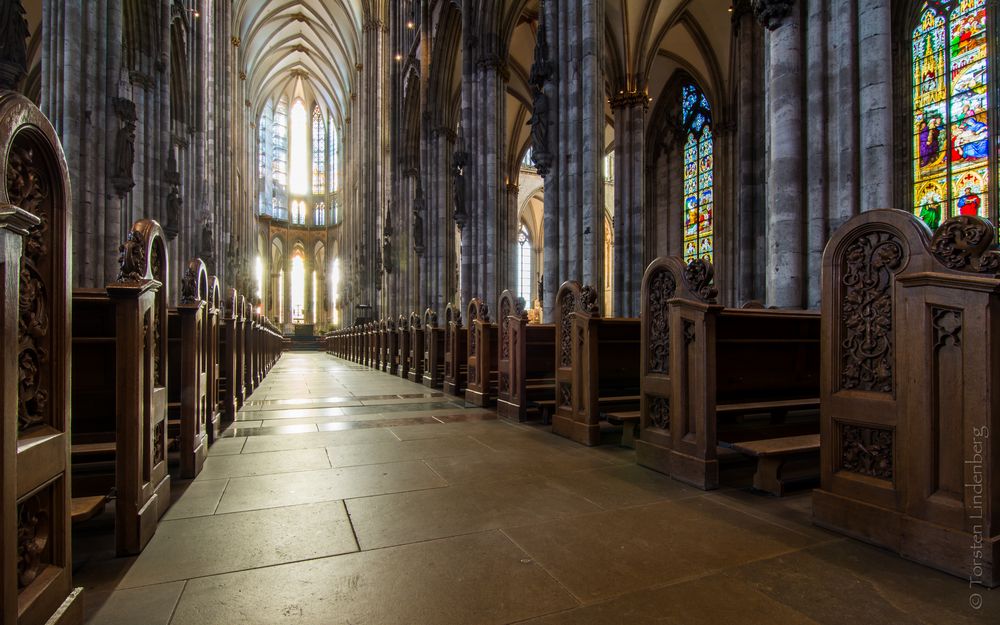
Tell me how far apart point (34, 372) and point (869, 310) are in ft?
11.8

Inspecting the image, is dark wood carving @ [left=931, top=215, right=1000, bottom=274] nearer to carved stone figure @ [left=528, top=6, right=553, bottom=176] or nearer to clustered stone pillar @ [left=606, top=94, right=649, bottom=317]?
carved stone figure @ [left=528, top=6, right=553, bottom=176]

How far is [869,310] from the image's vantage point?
9.26 feet

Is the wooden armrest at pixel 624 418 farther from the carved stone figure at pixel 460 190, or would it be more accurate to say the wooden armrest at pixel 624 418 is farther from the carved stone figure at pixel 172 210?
the carved stone figure at pixel 172 210

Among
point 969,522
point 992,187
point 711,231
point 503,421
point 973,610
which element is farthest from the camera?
point 711,231

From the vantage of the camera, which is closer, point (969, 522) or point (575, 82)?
point (969, 522)

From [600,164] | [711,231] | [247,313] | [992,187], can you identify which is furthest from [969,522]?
[711,231]

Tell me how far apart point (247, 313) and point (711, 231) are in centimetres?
1829

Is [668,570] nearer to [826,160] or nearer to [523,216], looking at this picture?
[826,160]

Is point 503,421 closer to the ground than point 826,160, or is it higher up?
closer to the ground

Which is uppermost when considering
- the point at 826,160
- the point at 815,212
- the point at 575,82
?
the point at 575,82

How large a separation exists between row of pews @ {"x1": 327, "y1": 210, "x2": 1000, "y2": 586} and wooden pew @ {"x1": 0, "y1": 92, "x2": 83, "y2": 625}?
3416 millimetres

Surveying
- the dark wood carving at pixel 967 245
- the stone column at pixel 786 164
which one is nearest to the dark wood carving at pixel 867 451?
the dark wood carving at pixel 967 245

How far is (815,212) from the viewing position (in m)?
6.69

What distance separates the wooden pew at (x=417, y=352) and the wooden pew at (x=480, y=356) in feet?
11.1
